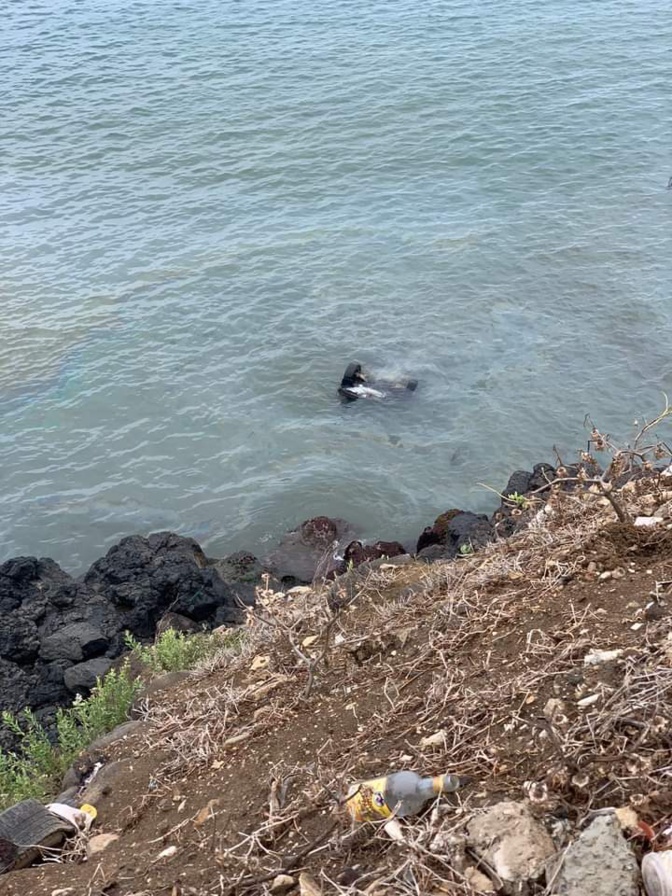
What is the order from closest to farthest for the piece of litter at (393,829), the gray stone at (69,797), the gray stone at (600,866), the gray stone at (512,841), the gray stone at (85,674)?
the gray stone at (600,866), the gray stone at (512,841), the piece of litter at (393,829), the gray stone at (69,797), the gray stone at (85,674)

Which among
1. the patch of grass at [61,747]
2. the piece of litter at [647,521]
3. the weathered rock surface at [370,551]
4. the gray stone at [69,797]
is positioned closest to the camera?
the gray stone at [69,797]

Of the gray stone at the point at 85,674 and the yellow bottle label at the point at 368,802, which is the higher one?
the yellow bottle label at the point at 368,802

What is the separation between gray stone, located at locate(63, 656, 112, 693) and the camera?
332 inches

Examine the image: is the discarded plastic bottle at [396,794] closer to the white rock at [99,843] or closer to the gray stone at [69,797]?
the white rock at [99,843]

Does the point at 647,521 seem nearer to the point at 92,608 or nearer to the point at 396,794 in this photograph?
the point at 396,794

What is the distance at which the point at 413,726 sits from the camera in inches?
158

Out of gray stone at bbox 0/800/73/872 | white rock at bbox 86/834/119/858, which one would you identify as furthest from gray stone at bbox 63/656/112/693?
white rock at bbox 86/834/119/858

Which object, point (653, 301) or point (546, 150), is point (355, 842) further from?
point (546, 150)

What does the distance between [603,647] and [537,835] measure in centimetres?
129

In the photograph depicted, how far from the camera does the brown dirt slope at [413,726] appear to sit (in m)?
3.26

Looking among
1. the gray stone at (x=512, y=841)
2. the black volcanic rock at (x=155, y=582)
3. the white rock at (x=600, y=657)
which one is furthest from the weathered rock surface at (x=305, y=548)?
A: the gray stone at (x=512, y=841)

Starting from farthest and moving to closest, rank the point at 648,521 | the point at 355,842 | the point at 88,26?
the point at 88,26
the point at 648,521
the point at 355,842

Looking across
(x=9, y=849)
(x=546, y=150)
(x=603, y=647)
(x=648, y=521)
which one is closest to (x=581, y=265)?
(x=546, y=150)

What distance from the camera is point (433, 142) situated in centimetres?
2167
